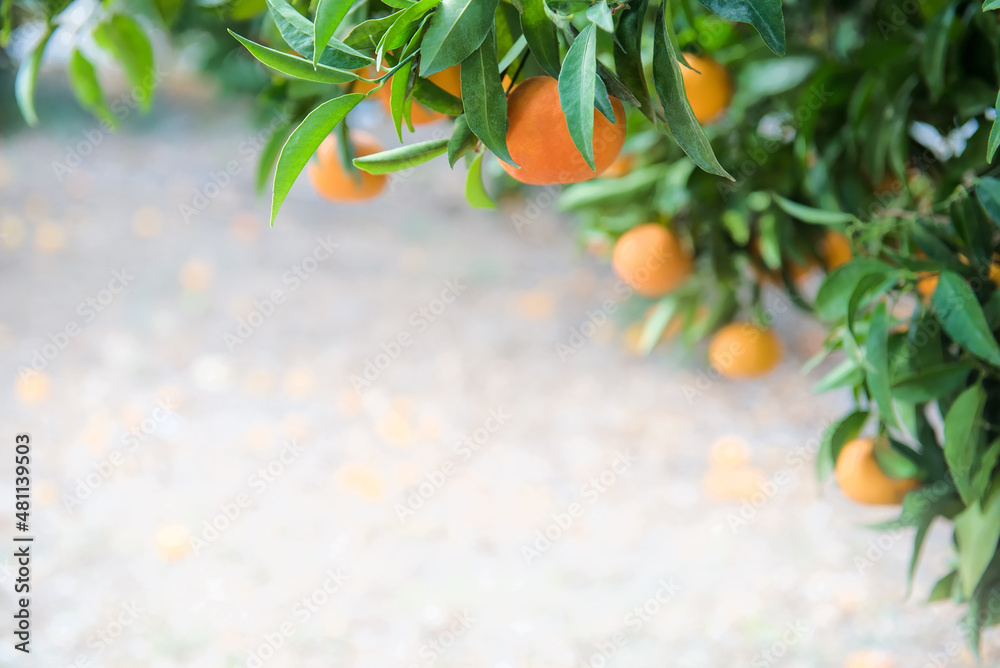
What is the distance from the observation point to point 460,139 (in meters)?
0.47

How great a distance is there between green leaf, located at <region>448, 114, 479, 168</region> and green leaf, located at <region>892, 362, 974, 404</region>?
0.39 m

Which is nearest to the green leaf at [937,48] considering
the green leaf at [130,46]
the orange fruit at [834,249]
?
the orange fruit at [834,249]

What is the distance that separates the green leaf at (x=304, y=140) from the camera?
0.42 metres

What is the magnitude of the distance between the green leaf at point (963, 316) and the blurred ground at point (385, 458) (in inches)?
15.6

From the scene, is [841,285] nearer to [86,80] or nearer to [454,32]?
[454,32]

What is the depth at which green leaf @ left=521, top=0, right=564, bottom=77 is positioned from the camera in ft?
1.48

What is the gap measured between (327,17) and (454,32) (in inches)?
2.5

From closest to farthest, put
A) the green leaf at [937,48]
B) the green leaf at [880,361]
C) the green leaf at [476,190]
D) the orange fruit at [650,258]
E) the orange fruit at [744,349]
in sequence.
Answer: the green leaf at [476,190]
the green leaf at [880,361]
the green leaf at [937,48]
the orange fruit at [650,258]
the orange fruit at [744,349]

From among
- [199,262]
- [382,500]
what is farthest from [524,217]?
[382,500]

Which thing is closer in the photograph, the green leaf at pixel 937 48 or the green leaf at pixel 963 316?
the green leaf at pixel 963 316

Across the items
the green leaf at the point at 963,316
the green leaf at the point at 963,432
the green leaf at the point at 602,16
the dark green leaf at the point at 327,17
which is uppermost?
the dark green leaf at the point at 327,17

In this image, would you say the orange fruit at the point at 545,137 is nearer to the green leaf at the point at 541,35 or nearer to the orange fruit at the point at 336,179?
the green leaf at the point at 541,35

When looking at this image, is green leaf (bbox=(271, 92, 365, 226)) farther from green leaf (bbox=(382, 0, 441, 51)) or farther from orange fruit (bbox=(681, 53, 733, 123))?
orange fruit (bbox=(681, 53, 733, 123))

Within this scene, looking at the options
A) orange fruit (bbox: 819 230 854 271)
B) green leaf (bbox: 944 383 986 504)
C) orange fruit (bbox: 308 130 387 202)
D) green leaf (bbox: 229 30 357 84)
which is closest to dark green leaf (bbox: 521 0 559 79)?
green leaf (bbox: 229 30 357 84)
